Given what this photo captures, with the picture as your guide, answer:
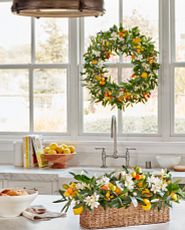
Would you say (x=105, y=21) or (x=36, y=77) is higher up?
(x=105, y=21)

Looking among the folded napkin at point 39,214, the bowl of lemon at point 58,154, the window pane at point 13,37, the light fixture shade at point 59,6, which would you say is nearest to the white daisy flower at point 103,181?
the folded napkin at point 39,214

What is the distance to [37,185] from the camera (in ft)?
15.8

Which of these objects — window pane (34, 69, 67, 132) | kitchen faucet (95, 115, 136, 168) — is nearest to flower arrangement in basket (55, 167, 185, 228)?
kitchen faucet (95, 115, 136, 168)

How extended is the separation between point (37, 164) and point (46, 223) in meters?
2.46

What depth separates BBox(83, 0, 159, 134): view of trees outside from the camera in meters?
5.37

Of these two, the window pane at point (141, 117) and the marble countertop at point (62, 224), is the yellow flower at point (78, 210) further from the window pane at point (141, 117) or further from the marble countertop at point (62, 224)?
the window pane at point (141, 117)

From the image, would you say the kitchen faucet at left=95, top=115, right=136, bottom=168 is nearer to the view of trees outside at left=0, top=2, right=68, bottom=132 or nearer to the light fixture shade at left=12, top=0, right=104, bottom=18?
the view of trees outside at left=0, top=2, right=68, bottom=132

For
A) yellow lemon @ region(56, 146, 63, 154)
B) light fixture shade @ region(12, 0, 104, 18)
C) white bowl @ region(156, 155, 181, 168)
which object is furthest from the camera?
yellow lemon @ region(56, 146, 63, 154)

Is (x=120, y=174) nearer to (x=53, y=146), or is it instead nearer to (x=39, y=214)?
(x=39, y=214)

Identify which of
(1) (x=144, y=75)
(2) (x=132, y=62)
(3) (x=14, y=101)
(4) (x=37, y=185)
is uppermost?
(2) (x=132, y=62)

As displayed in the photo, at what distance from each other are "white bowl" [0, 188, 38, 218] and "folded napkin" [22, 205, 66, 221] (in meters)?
0.05

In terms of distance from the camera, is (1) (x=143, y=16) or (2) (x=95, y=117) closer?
(1) (x=143, y=16)

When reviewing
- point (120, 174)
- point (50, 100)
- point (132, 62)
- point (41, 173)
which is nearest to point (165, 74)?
point (132, 62)

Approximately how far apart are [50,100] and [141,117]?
3.15 ft
